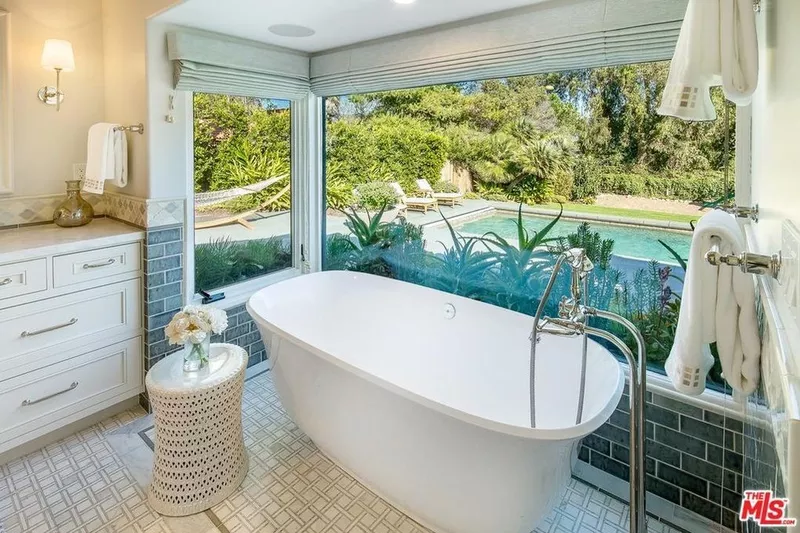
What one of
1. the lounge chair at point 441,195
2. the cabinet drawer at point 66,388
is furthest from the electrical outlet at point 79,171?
the lounge chair at point 441,195

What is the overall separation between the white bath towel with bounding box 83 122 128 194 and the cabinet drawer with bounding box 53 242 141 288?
376mm

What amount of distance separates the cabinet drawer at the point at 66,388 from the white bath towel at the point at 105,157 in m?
0.91

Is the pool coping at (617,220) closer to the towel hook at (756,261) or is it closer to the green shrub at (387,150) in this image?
the green shrub at (387,150)

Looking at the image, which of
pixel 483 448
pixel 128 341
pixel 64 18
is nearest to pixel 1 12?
pixel 64 18

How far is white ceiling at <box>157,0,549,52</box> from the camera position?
7.36ft

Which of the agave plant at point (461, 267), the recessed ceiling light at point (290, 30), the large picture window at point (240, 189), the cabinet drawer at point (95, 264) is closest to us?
the cabinet drawer at point (95, 264)

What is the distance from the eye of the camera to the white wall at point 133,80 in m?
2.54

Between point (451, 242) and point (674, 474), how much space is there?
162 cm

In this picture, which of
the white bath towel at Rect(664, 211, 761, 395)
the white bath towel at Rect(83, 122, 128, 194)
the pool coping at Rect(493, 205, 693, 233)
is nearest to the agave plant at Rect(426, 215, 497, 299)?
the pool coping at Rect(493, 205, 693, 233)

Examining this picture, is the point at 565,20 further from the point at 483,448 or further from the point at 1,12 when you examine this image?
the point at 1,12

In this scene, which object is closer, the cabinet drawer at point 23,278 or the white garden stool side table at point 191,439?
the white garden stool side table at point 191,439

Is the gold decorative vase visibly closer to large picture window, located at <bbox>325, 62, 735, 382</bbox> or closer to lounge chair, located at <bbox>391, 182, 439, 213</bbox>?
large picture window, located at <bbox>325, 62, 735, 382</bbox>

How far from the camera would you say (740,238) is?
3.67 ft

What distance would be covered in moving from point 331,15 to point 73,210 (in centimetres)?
181
